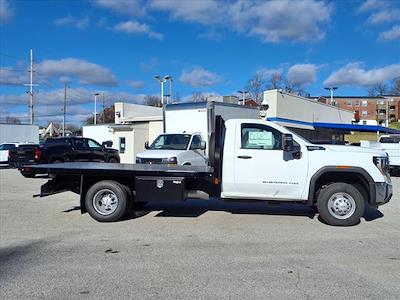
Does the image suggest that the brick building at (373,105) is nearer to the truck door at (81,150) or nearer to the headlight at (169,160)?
the truck door at (81,150)

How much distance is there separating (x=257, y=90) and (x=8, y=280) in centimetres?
7062

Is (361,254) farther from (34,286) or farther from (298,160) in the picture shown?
(34,286)

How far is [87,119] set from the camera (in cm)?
10775

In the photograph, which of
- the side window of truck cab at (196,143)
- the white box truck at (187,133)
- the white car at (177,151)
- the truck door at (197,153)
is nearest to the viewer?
the white car at (177,151)

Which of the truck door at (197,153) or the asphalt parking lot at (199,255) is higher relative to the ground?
the truck door at (197,153)

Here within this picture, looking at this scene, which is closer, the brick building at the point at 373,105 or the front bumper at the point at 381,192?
the front bumper at the point at 381,192

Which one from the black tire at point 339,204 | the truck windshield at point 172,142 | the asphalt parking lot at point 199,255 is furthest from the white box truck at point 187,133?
the black tire at point 339,204

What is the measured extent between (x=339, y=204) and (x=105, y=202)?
478cm

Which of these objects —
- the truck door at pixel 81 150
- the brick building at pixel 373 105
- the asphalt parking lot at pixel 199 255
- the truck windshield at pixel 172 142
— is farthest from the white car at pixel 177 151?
the brick building at pixel 373 105

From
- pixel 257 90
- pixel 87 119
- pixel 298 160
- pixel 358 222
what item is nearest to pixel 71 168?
pixel 298 160

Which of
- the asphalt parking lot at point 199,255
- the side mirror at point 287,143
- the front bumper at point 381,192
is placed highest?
the side mirror at point 287,143

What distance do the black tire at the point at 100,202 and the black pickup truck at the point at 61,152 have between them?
11.3m

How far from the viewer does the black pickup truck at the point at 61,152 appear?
19.8 m

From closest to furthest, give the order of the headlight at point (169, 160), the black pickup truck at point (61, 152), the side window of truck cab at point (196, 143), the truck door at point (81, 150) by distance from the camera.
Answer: the headlight at point (169, 160)
the side window of truck cab at point (196, 143)
the black pickup truck at point (61, 152)
the truck door at point (81, 150)
